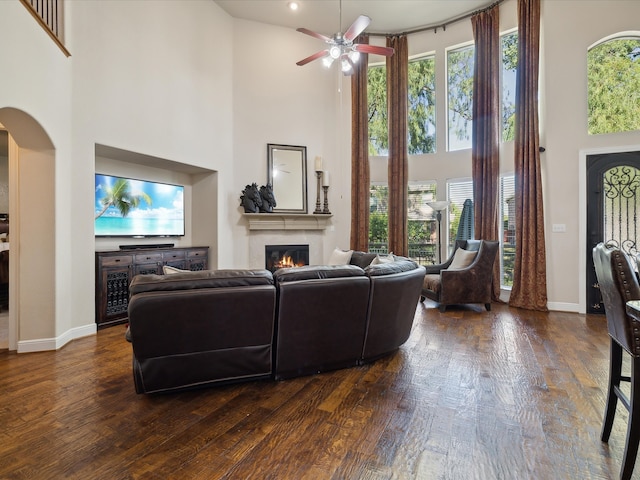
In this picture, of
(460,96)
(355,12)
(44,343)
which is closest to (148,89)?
(44,343)

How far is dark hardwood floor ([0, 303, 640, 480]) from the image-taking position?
1.52 m

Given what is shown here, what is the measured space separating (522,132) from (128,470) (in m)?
5.71

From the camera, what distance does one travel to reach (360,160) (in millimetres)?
6098

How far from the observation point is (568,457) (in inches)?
62.3

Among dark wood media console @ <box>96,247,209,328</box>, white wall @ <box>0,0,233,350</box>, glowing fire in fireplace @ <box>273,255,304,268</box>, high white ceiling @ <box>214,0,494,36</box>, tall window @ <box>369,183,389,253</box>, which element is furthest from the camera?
tall window @ <box>369,183,389,253</box>

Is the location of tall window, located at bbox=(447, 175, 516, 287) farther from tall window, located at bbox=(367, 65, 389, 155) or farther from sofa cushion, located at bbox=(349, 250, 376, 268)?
sofa cushion, located at bbox=(349, 250, 376, 268)

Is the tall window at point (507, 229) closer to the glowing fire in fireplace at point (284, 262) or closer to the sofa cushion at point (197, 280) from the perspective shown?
the glowing fire in fireplace at point (284, 262)

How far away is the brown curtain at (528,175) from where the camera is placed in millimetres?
4656

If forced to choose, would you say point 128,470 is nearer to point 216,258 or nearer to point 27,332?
point 27,332

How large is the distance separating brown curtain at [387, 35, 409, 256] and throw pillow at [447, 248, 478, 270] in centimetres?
101

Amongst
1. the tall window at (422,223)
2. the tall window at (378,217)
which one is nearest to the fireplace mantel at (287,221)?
the tall window at (378,217)

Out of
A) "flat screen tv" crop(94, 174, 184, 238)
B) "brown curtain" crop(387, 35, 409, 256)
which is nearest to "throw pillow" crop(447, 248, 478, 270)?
"brown curtain" crop(387, 35, 409, 256)

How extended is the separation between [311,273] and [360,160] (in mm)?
4185

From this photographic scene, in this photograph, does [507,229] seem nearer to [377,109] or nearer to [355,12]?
[377,109]
